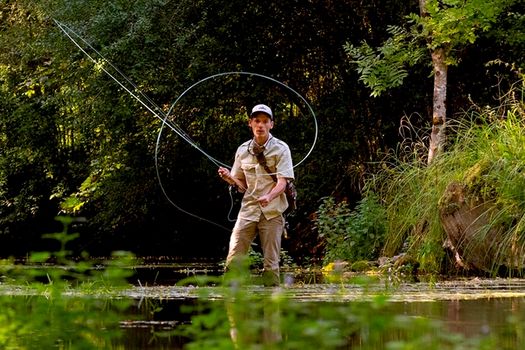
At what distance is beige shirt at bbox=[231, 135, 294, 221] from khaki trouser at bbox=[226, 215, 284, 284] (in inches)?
2.6

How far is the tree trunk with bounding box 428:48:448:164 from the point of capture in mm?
17663

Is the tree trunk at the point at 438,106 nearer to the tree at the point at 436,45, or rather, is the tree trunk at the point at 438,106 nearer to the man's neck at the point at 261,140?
the tree at the point at 436,45

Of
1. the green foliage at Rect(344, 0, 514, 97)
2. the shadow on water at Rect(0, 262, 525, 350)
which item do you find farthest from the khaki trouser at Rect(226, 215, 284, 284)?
the green foliage at Rect(344, 0, 514, 97)

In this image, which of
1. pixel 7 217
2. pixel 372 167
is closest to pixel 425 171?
pixel 372 167

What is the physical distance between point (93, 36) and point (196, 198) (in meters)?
4.68

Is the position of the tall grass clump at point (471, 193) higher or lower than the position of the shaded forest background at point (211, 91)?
lower

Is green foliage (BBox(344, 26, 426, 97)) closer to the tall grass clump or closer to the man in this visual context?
the tall grass clump

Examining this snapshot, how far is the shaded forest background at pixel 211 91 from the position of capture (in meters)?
21.7

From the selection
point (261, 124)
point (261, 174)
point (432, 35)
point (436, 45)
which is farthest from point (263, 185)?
point (432, 35)

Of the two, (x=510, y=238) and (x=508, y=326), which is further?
(x=510, y=238)

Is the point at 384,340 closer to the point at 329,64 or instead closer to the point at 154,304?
the point at 154,304

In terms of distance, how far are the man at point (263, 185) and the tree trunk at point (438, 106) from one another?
17.0 feet

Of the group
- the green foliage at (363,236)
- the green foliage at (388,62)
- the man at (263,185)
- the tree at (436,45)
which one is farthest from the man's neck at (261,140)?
the green foliage at (388,62)

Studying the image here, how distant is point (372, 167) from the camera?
22.1 m
